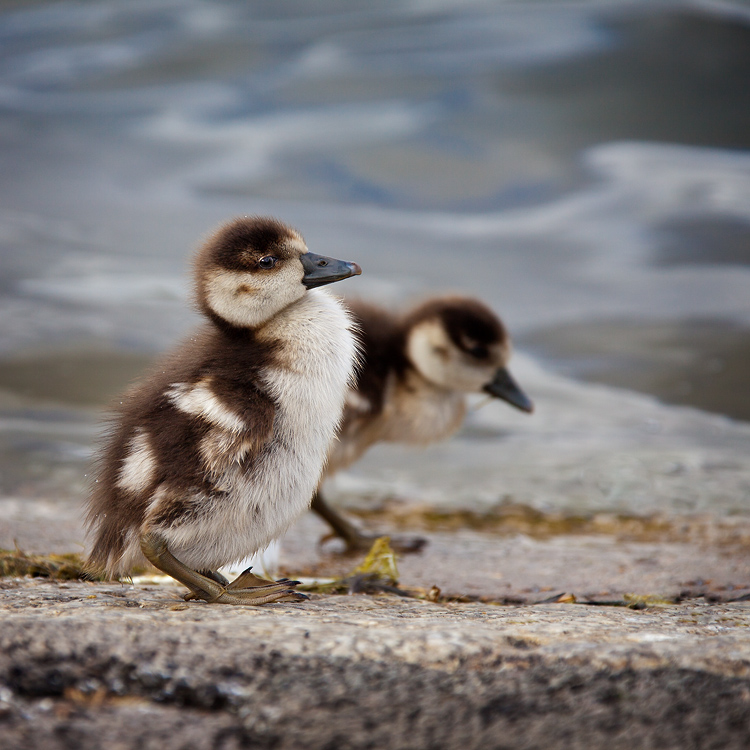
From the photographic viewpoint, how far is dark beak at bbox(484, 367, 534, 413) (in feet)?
17.1

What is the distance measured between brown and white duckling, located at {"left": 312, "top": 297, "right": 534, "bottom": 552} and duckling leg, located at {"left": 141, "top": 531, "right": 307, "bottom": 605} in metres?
1.81

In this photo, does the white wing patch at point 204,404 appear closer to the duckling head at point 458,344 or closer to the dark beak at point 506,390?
the duckling head at point 458,344

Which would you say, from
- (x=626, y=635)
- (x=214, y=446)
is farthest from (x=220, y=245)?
(x=626, y=635)

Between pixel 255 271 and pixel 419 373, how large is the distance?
2136 millimetres

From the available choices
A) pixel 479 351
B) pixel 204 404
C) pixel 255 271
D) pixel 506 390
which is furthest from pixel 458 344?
pixel 204 404

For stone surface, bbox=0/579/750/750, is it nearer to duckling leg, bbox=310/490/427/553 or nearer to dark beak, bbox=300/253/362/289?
dark beak, bbox=300/253/362/289

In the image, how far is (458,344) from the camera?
488 cm

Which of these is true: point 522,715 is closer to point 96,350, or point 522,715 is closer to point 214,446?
point 214,446

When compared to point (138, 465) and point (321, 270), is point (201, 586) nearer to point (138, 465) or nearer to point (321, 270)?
point (138, 465)

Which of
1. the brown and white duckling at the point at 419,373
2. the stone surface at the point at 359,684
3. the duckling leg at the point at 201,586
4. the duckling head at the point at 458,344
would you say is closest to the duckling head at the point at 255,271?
the duckling leg at the point at 201,586

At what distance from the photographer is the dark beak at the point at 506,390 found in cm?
520

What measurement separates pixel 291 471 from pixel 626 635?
98 cm

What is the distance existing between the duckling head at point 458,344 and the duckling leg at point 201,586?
241 centimetres

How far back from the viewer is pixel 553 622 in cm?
216
